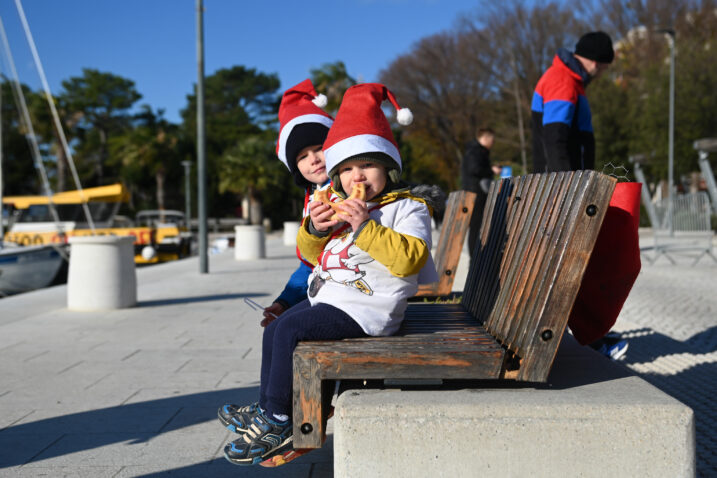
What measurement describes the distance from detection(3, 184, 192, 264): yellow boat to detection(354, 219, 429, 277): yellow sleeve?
2053cm

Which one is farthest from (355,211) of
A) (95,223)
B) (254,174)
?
(254,174)

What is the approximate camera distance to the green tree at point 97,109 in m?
60.8

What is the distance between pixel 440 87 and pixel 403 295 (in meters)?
36.4

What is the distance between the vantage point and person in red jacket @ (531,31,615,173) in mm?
4586

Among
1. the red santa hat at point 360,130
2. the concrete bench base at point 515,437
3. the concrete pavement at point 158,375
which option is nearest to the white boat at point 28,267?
the concrete pavement at point 158,375

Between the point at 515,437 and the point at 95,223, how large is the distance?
2399cm

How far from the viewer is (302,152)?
3555 mm

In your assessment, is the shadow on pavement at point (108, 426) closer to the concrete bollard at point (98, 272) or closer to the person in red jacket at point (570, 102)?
the person in red jacket at point (570, 102)

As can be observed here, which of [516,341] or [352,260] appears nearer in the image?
[516,341]

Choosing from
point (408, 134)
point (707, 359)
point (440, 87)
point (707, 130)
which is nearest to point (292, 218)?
point (408, 134)

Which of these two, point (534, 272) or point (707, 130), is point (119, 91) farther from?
point (534, 272)

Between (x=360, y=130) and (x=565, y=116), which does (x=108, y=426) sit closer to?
(x=360, y=130)

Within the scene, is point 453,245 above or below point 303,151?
below

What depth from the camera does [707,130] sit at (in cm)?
2928
